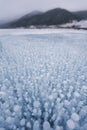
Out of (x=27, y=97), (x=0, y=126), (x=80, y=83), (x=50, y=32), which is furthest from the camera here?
(x=50, y=32)

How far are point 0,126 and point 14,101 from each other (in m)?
0.34

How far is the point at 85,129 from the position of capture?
3.43 feet

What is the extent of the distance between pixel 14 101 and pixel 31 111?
0.70 ft

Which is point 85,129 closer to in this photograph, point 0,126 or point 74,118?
point 74,118

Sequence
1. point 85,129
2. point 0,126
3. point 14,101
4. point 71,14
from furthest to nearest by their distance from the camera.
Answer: point 71,14
point 14,101
point 0,126
point 85,129

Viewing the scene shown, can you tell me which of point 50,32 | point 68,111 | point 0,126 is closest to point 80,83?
point 68,111

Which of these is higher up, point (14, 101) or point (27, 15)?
point (27, 15)

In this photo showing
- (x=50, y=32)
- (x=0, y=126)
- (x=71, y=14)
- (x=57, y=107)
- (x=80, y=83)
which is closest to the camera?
(x=0, y=126)

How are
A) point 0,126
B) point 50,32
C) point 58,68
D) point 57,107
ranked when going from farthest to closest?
point 50,32, point 58,68, point 57,107, point 0,126

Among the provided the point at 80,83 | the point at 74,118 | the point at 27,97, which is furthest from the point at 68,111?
the point at 80,83

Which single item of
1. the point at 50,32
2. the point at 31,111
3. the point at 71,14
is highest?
the point at 71,14

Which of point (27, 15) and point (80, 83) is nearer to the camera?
point (80, 83)

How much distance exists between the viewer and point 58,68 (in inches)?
99.0

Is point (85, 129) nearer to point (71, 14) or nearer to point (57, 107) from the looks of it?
point (57, 107)
